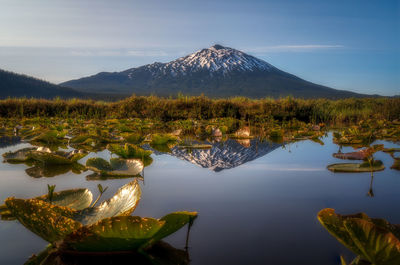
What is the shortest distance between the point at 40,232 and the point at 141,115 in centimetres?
739

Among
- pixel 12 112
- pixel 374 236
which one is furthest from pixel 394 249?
pixel 12 112

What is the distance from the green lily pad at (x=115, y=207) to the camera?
94 centimetres

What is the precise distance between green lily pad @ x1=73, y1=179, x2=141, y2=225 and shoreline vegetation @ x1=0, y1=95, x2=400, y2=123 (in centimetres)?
626

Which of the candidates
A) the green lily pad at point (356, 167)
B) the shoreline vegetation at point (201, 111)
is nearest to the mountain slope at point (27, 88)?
the shoreline vegetation at point (201, 111)

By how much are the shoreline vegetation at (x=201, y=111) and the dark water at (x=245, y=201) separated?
5175 millimetres

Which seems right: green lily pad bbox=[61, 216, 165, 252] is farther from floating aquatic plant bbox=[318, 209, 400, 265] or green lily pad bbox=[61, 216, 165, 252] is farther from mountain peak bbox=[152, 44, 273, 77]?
mountain peak bbox=[152, 44, 273, 77]

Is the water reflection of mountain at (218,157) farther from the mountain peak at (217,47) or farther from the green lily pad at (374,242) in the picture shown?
the mountain peak at (217,47)

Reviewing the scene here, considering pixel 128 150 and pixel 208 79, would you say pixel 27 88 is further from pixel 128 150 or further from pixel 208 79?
pixel 128 150

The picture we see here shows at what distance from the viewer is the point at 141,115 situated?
808 cm

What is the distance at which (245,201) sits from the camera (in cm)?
129

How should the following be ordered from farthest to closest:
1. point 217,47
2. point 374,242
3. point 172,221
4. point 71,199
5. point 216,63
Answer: point 217,47, point 216,63, point 71,199, point 172,221, point 374,242

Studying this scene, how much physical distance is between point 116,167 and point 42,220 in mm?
1138

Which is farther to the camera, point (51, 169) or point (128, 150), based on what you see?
point (128, 150)

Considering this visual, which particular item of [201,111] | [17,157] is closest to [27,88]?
[201,111]
